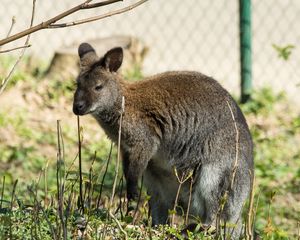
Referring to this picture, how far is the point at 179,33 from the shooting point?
12906mm

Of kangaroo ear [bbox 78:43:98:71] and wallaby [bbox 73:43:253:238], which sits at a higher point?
kangaroo ear [bbox 78:43:98:71]

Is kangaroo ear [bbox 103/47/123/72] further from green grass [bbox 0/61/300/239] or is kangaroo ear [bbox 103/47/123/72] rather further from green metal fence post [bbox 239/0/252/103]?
green metal fence post [bbox 239/0/252/103]

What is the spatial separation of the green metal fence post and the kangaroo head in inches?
149

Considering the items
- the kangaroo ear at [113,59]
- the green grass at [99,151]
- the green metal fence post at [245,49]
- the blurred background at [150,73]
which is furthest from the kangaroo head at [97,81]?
the green metal fence post at [245,49]

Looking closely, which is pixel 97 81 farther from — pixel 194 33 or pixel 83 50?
pixel 194 33

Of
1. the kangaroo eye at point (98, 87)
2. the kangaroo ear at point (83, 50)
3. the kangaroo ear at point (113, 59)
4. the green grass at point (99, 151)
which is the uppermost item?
the kangaroo ear at point (83, 50)

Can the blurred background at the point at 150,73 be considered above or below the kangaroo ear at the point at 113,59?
below

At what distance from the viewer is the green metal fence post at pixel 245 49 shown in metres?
9.72

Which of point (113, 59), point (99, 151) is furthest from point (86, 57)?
point (99, 151)

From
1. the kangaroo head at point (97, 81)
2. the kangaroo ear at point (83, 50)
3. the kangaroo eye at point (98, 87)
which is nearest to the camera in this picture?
the kangaroo head at point (97, 81)

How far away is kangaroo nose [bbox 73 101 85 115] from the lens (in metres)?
5.89

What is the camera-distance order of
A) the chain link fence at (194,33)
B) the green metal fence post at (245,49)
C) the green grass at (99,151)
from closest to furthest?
the green grass at (99,151) < the green metal fence post at (245,49) < the chain link fence at (194,33)

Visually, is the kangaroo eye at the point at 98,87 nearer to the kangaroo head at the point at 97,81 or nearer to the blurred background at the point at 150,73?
the kangaroo head at the point at 97,81

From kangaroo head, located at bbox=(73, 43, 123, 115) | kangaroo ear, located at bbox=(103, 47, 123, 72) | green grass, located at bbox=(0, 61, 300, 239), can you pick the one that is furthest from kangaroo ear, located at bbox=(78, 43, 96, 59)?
green grass, located at bbox=(0, 61, 300, 239)
